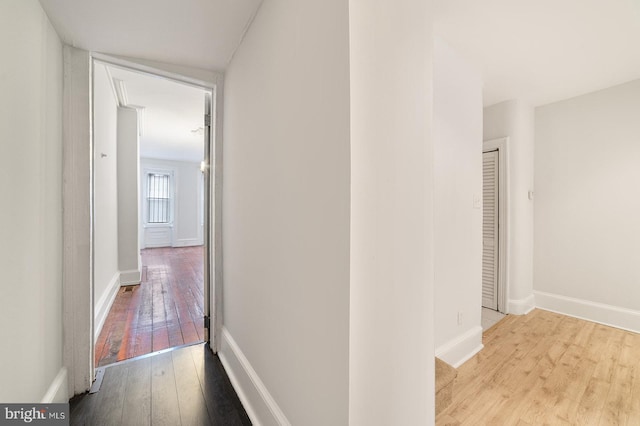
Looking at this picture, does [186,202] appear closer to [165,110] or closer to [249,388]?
[165,110]

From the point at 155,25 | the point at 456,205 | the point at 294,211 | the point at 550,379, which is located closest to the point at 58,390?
the point at 294,211

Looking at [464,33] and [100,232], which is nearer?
[464,33]

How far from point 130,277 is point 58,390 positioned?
110 inches

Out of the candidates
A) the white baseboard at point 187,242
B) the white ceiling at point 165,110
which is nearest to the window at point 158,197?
the white baseboard at point 187,242

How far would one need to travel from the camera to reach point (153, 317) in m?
2.78

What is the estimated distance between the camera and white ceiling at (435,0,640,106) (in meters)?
1.66

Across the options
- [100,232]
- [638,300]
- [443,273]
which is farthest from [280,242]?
[638,300]

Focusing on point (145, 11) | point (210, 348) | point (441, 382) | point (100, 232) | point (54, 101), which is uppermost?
point (145, 11)

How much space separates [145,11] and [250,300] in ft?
5.67

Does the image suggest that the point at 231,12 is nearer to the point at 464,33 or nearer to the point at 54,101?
the point at 54,101

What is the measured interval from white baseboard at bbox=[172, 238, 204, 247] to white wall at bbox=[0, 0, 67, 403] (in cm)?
691

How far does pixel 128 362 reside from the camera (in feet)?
6.48

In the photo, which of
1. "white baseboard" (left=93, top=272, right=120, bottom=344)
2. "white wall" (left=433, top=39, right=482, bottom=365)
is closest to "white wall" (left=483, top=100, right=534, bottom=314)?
"white wall" (left=433, top=39, right=482, bottom=365)

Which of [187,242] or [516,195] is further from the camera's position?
[187,242]
